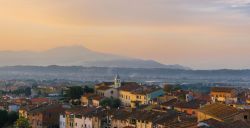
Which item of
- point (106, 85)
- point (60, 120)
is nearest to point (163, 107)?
point (60, 120)

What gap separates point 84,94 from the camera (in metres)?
77.1

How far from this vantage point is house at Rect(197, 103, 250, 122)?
41.3 metres

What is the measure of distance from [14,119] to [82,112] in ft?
35.9

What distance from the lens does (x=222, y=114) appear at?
42.3 meters

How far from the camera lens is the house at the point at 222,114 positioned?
136ft

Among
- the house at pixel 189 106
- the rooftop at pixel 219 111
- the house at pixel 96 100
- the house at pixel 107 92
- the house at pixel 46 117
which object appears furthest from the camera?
the house at pixel 107 92

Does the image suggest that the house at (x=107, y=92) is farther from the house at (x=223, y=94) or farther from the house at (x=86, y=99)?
the house at (x=223, y=94)

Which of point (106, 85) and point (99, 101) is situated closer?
point (99, 101)

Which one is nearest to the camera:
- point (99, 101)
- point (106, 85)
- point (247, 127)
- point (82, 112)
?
point (247, 127)

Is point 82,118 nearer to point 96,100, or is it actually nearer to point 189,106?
point 189,106

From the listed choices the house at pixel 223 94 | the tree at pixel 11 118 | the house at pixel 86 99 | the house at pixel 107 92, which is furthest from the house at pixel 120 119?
the house at pixel 107 92

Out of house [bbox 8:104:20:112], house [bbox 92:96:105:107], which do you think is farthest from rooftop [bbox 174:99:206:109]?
house [bbox 8:104:20:112]

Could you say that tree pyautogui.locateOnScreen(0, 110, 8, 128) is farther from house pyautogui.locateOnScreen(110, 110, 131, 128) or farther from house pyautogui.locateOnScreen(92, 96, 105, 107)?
house pyautogui.locateOnScreen(110, 110, 131, 128)

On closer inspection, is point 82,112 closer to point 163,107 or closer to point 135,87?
point 163,107
